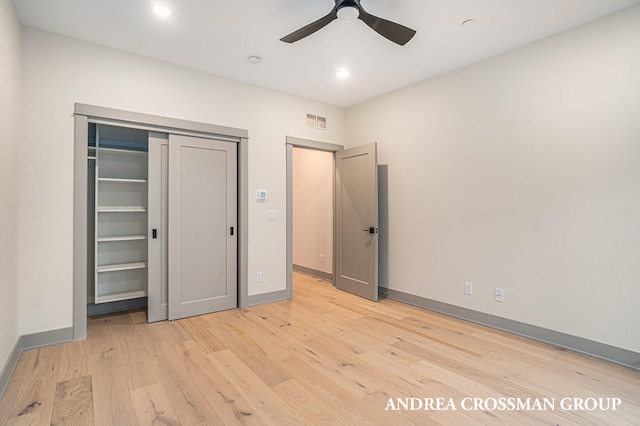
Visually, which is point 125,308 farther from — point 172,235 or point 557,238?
point 557,238

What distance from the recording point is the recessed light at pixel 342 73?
3.66 meters

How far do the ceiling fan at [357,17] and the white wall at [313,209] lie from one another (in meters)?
2.82

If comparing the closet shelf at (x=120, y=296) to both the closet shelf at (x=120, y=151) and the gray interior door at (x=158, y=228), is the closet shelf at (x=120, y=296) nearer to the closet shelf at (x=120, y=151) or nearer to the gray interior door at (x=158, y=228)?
the gray interior door at (x=158, y=228)

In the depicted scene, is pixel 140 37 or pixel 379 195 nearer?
pixel 140 37

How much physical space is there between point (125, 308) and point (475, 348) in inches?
157

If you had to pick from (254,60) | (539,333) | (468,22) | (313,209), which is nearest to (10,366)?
(254,60)

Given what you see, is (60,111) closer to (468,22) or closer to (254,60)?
(254,60)

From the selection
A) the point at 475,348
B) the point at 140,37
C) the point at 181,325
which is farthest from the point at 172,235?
the point at 475,348

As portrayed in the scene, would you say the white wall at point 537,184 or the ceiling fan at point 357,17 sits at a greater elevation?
the ceiling fan at point 357,17

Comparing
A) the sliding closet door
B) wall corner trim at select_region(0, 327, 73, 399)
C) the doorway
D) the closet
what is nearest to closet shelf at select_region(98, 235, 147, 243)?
the closet

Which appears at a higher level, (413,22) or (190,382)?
(413,22)

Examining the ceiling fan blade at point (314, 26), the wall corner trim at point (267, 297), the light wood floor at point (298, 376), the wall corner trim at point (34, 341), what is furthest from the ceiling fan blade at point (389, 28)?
the wall corner trim at point (34, 341)

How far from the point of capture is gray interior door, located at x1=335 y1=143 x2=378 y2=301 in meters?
4.25

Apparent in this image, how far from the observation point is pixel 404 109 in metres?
4.20
